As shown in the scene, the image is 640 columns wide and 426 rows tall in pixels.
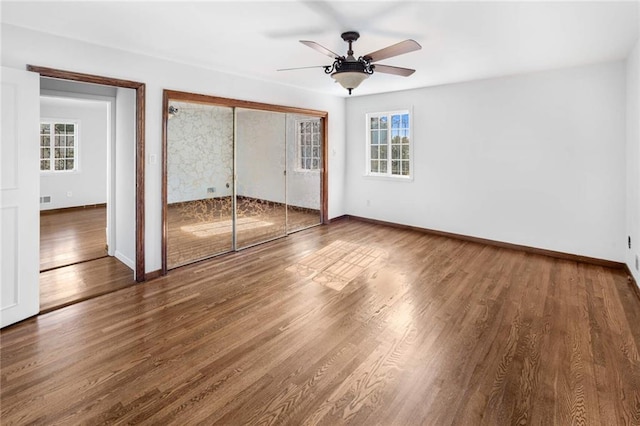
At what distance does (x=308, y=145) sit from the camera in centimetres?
618

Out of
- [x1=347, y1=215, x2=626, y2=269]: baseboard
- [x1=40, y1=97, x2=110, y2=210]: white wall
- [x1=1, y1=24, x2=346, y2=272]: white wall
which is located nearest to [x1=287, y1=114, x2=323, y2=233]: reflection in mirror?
[x1=1, y1=24, x2=346, y2=272]: white wall

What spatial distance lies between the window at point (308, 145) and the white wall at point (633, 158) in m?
4.35

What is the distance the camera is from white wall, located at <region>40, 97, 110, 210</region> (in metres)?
7.67

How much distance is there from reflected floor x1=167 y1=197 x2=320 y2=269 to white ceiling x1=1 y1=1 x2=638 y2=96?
1.81 m

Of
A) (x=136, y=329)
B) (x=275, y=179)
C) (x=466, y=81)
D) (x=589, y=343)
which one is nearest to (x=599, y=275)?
(x=589, y=343)

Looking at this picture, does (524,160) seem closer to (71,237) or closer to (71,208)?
(71,237)

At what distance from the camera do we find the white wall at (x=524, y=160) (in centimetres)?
416

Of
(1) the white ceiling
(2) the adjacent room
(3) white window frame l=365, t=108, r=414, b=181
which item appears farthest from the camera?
(3) white window frame l=365, t=108, r=414, b=181

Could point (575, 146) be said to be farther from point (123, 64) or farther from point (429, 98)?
point (123, 64)

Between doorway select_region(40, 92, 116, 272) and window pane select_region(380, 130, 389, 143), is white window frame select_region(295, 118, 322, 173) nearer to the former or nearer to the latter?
window pane select_region(380, 130, 389, 143)

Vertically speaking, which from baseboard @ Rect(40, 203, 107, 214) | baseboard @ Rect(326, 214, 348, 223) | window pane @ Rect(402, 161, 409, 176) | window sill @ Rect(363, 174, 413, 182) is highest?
window pane @ Rect(402, 161, 409, 176)

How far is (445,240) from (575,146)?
2173 millimetres

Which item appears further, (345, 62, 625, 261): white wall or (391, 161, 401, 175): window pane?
(391, 161, 401, 175): window pane

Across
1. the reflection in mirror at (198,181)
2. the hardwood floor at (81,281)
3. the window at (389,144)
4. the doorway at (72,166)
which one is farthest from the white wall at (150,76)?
the doorway at (72,166)
